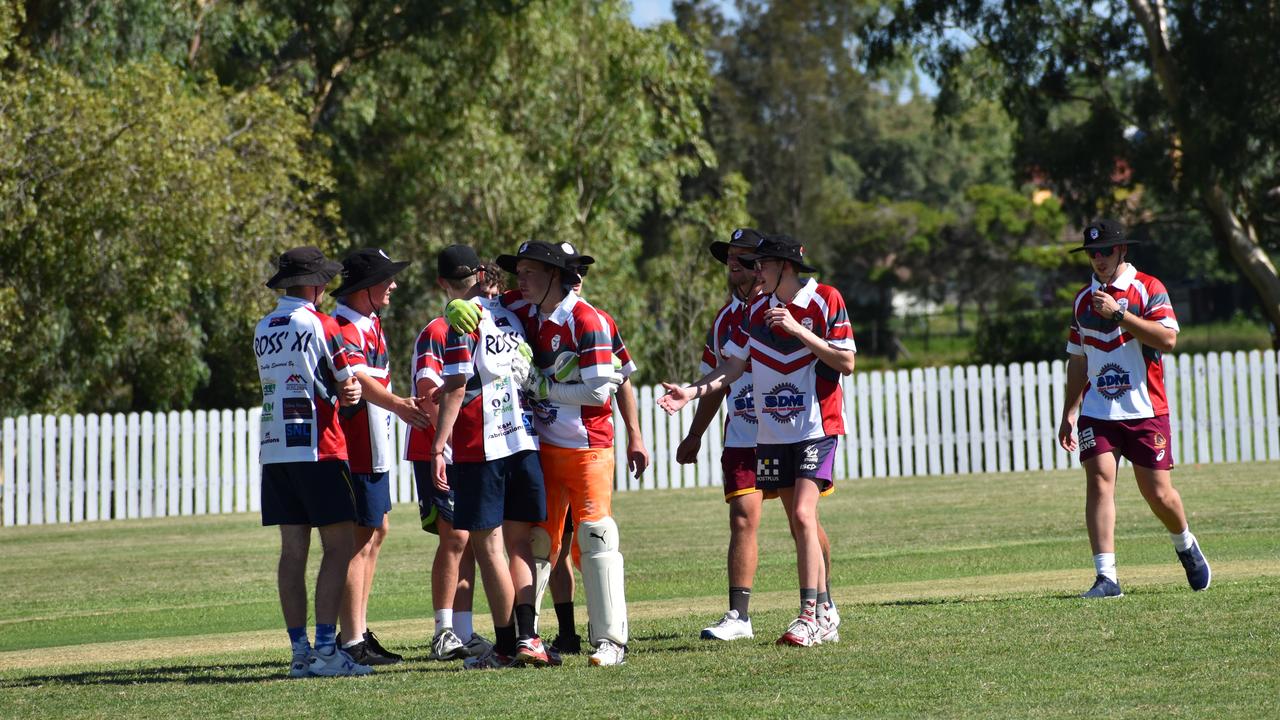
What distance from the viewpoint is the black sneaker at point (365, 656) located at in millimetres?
7922

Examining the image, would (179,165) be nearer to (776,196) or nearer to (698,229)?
(698,229)

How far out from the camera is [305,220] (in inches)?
958

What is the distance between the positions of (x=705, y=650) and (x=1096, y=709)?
2449 mm

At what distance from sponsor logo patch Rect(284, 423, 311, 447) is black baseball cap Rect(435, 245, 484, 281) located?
1078 millimetres

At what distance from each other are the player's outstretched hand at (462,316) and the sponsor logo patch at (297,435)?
88 centimetres

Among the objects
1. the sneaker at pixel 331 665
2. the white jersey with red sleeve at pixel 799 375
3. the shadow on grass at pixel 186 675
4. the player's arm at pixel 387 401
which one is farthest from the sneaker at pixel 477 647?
the white jersey with red sleeve at pixel 799 375

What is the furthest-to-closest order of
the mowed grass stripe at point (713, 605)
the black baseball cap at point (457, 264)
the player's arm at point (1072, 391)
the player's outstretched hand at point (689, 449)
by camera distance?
the player's arm at point (1072, 391), the mowed grass stripe at point (713, 605), the player's outstretched hand at point (689, 449), the black baseball cap at point (457, 264)

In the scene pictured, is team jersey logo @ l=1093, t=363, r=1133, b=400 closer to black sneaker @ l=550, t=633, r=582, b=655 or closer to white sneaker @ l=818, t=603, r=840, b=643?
white sneaker @ l=818, t=603, r=840, b=643

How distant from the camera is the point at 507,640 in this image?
25.0ft

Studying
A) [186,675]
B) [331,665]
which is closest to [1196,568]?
[331,665]

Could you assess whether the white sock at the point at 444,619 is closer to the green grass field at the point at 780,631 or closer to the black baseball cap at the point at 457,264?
the green grass field at the point at 780,631

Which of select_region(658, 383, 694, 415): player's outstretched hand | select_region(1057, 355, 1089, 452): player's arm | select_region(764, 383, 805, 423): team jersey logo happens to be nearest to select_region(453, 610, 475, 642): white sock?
select_region(658, 383, 694, 415): player's outstretched hand

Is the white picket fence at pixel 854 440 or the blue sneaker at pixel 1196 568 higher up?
the white picket fence at pixel 854 440

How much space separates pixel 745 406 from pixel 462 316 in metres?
1.95
